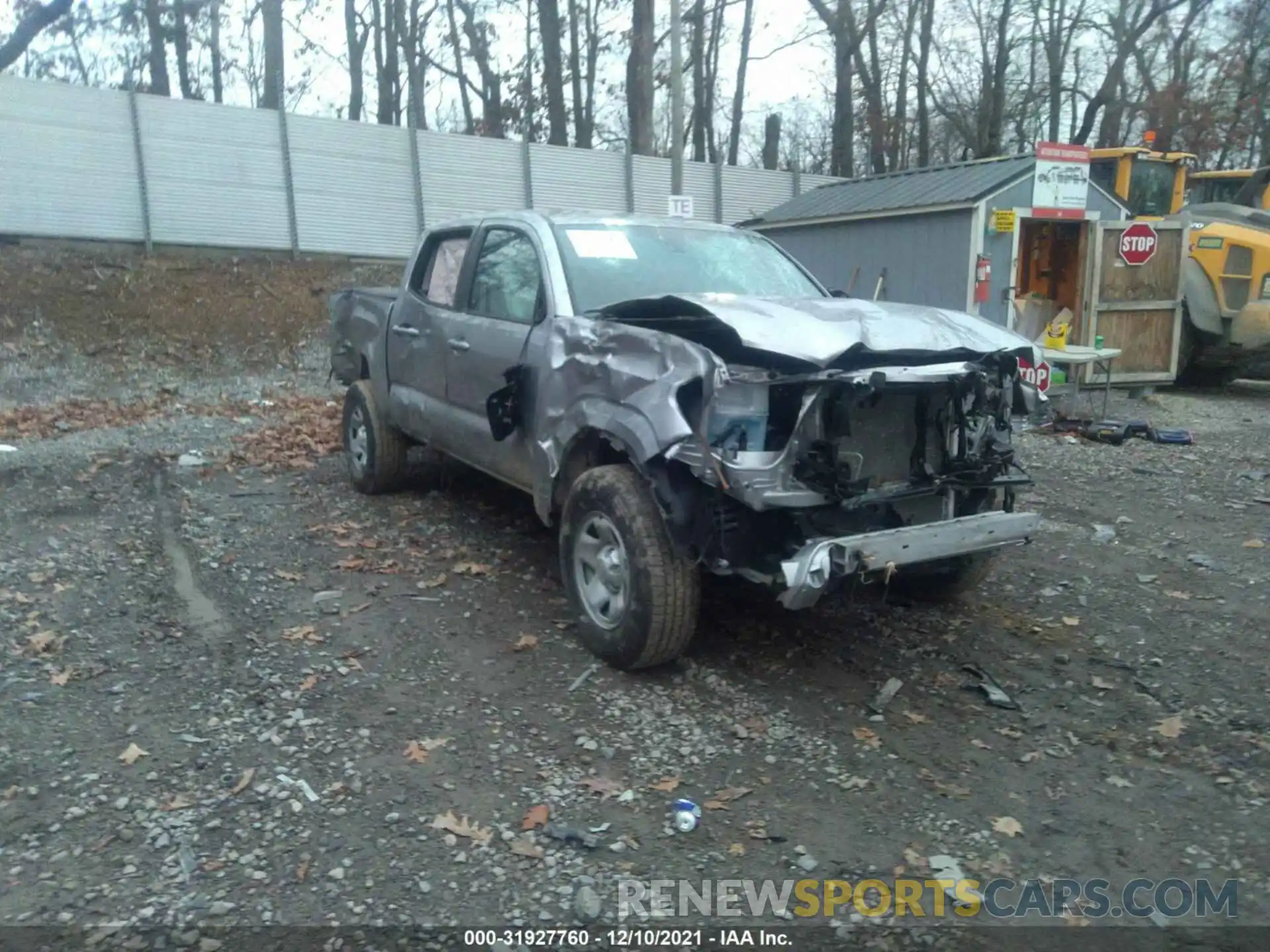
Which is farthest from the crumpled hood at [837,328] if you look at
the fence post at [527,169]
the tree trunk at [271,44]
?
the tree trunk at [271,44]

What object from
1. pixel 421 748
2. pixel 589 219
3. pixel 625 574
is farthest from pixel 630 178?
pixel 421 748

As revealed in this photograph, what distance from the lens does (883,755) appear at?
403 cm

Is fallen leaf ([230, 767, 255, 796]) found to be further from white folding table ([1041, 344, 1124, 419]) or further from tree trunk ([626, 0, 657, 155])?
tree trunk ([626, 0, 657, 155])

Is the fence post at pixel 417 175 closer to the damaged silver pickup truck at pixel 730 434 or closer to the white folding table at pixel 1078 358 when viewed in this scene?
the white folding table at pixel 1078 358

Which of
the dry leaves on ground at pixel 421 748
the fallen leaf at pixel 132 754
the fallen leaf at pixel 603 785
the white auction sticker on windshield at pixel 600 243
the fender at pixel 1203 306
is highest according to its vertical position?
the white auction sticker on windshield at pixel 600 243

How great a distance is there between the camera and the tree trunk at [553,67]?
25531 mm

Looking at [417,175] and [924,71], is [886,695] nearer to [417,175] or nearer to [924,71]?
[417,175]

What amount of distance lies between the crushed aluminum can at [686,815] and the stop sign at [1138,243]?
10742mm

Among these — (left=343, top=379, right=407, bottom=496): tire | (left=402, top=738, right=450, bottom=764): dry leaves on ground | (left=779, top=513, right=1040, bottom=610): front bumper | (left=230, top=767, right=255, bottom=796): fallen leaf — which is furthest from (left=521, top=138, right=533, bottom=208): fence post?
(left=230, top=767, right=255, bottom=796): fallen leaf

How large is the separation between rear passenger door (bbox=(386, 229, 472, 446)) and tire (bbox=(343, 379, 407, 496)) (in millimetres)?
241

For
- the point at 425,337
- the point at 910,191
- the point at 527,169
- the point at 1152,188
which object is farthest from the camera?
the point at 527,169

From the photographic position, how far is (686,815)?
3.58m

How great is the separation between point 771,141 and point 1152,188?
43.6 feet

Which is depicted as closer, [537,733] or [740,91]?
[537,733]
